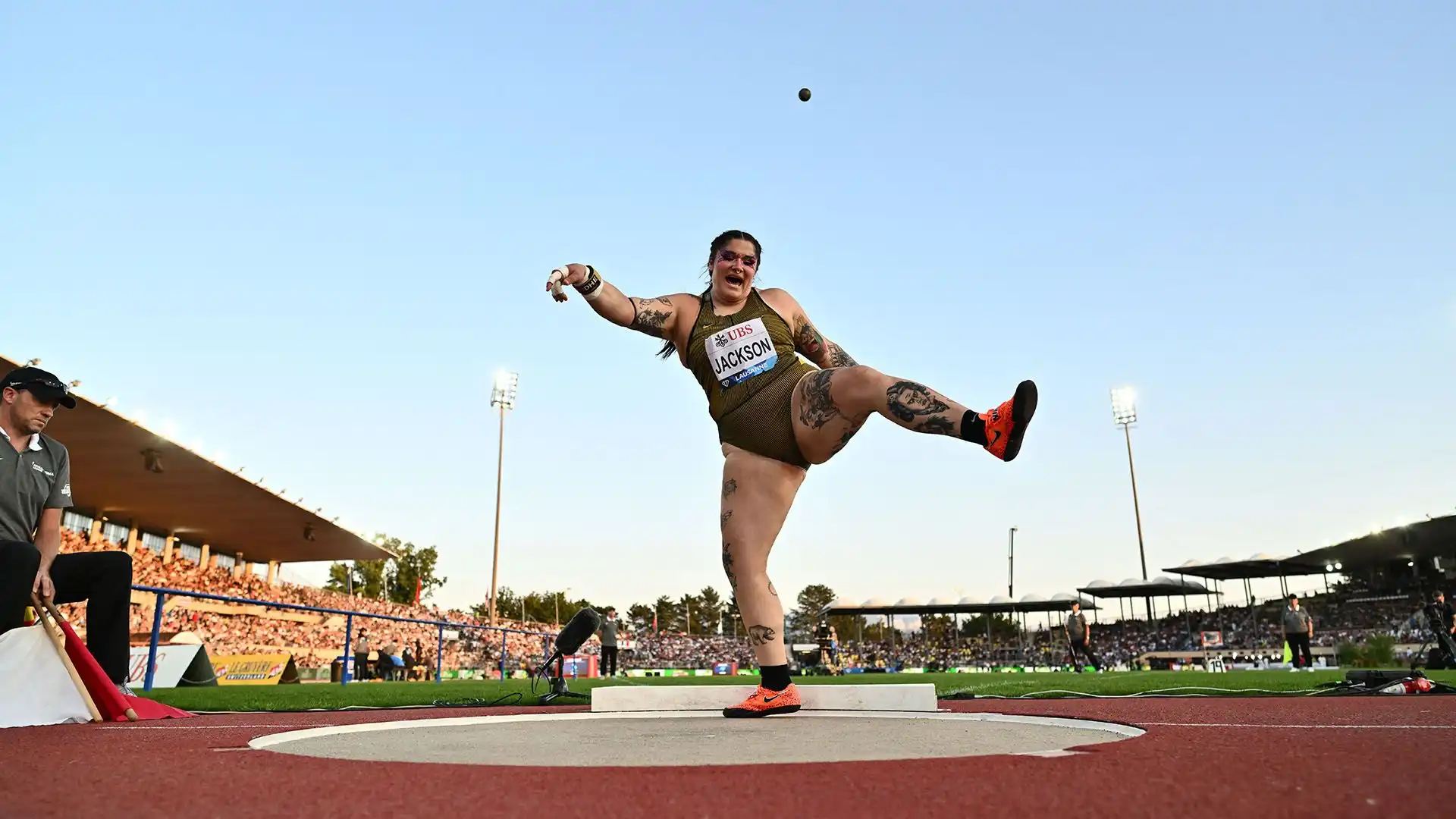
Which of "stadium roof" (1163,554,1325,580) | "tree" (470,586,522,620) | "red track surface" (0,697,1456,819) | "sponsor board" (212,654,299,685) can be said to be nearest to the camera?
"red track surface" (0,697,1456,819)

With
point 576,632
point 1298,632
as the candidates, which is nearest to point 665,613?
point 1298,632

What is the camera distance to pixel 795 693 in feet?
12.0

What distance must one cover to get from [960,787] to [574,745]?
1.23m

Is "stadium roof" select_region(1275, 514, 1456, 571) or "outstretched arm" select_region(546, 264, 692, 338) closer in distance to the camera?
"outstretched arm" select_region(546, 264, 692, 338)

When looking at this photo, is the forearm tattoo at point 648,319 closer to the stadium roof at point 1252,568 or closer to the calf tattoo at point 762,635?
the calf tattoo at point 762,635

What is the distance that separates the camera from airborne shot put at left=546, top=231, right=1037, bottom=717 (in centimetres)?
335

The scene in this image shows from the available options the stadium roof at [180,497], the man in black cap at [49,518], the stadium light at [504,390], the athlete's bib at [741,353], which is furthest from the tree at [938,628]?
the man in black cap at [49,518]

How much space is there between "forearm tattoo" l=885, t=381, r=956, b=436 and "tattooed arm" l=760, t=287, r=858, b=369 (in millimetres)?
918

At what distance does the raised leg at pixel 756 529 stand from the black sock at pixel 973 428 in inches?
38.0

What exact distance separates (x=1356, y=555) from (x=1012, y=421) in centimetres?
4345

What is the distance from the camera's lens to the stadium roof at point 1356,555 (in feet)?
106

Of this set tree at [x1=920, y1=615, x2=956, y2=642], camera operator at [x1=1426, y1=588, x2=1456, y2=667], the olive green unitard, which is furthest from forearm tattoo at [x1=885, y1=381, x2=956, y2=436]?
tree at [x1=920, y1=615, x2=956, y2=642]

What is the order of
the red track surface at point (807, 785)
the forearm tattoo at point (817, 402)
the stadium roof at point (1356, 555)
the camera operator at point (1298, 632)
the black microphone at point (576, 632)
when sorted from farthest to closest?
the stadium roof at point (1356, 555)
the camera operator at point (1298, 632)
the black microphone at point (576, 632)
the forearm tattoo at point (817, 402)
the red track surface at point (807, 785)

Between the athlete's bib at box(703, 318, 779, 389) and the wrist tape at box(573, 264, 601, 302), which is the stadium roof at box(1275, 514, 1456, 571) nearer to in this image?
the athlete's bib at box(703, 318, 779, 389)
